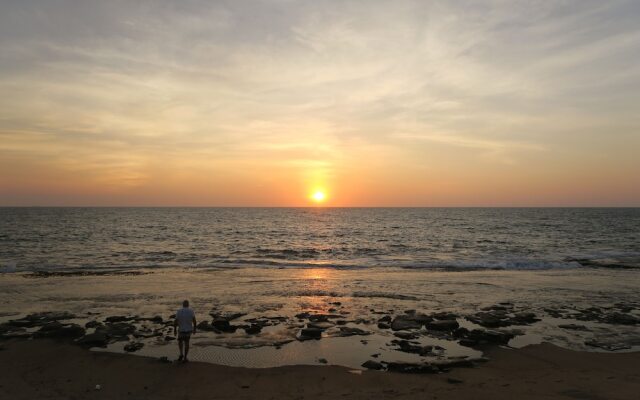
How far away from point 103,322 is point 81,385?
280 inches

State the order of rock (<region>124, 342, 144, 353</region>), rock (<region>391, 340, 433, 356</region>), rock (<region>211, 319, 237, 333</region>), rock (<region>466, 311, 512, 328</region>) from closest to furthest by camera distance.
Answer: rock (<region>391, 340, 433, 356</region>) < rock (<region>124, 342, 144, 353</region>) < rock (<region>211, 319, 237, 333</region>) < rock (<region>466, 311, 512, 328</region>)

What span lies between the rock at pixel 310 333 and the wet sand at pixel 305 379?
3372 mm

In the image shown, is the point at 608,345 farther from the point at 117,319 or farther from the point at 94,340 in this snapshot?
the point at 117,319

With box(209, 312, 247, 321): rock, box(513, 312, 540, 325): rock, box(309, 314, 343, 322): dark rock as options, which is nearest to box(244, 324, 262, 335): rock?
box(209, 312, 247, 321): rock

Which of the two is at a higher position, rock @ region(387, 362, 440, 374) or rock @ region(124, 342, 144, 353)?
rock @ region(387, 362, 440, 374)

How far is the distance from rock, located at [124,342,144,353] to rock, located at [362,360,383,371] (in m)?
8.19

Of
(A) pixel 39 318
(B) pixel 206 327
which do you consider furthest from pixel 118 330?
(A) pixel 39 318

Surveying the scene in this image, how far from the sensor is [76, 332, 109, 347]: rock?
1639 cm

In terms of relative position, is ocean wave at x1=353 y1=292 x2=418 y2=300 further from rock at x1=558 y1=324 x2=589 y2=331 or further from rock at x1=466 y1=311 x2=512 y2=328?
rock at x1=558 y1=324 x2=589 y2=331

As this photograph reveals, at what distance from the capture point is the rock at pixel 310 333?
17.4 metres

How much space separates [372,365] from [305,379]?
92.5 inches

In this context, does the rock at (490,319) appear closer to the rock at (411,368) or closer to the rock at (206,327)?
the rock at (411,368)

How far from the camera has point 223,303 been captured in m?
23.9

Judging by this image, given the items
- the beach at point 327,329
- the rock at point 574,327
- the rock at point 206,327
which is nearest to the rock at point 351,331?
the beach at point 327,329
